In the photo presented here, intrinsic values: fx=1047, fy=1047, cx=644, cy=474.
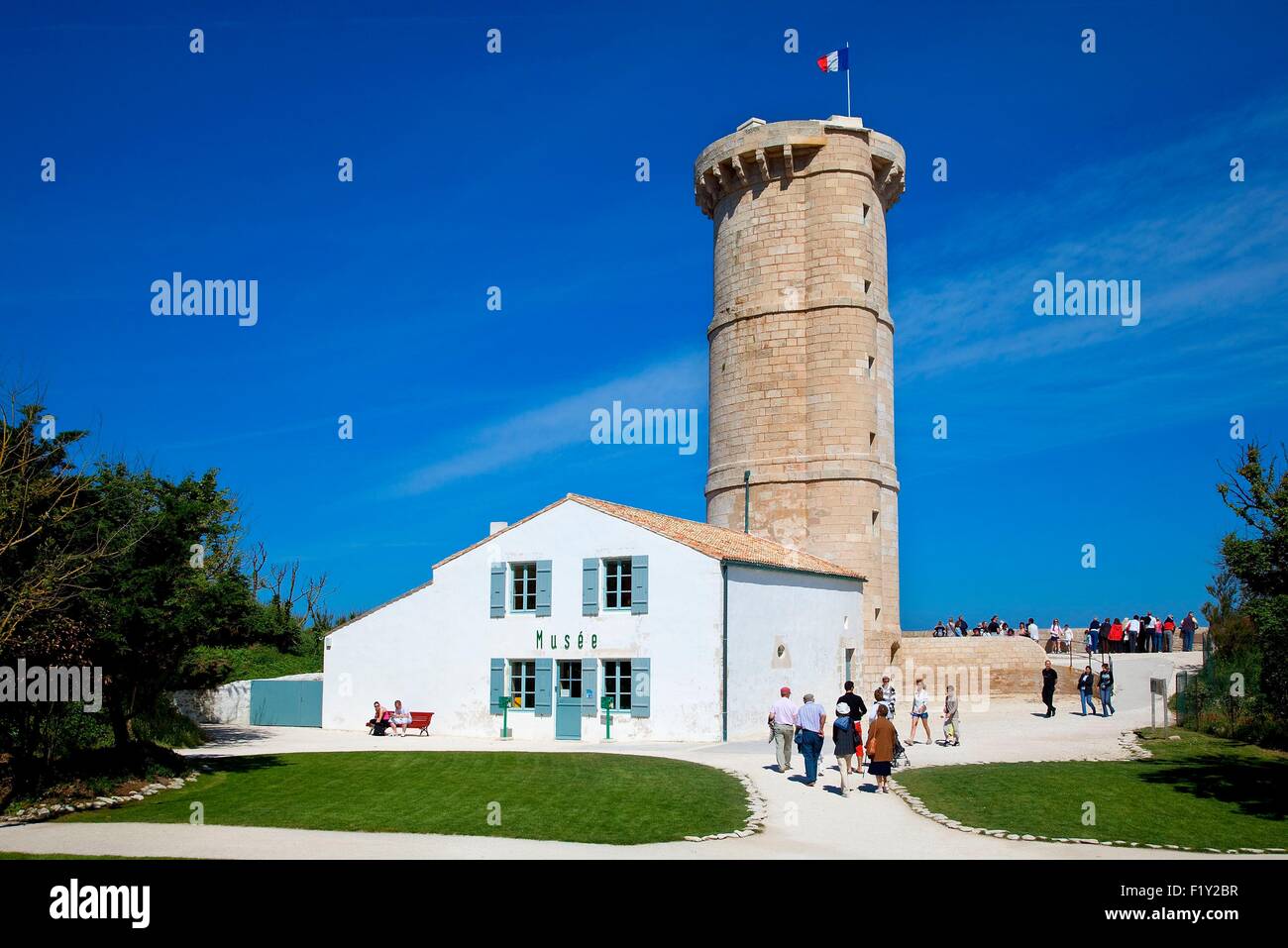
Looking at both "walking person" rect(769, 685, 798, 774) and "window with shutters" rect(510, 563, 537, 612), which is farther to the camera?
"window with shutters" rect(510, 563, 537, 612)

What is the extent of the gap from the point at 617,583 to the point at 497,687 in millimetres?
4317

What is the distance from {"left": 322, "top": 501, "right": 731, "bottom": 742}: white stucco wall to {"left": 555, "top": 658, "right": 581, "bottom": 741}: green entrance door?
29 cm

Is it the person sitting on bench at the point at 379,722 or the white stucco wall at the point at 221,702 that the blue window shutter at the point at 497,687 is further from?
the white stucco wall at the point at 221,702

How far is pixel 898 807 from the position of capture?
1520 centimetres

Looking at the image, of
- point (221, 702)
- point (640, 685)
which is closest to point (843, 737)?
point (640, 685)

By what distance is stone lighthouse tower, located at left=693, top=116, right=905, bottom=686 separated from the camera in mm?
35438

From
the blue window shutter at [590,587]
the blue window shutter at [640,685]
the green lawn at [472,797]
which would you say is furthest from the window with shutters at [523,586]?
the green lawn at [472,797]

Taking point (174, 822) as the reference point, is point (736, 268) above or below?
above

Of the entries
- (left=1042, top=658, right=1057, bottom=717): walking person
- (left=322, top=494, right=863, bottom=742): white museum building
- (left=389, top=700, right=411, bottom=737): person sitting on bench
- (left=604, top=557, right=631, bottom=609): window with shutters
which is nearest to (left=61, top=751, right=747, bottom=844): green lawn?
(left=322, top=494, right=863, bottom=742): white museum building

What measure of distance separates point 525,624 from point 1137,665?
20.7m

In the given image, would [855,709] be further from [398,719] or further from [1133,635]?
[1133,635]

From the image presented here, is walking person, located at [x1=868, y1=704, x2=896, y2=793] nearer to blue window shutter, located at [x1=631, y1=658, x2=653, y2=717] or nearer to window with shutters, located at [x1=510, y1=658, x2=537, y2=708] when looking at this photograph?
blue window shutter, located at [x1=631, y1=658, x2=653, y2=717]
